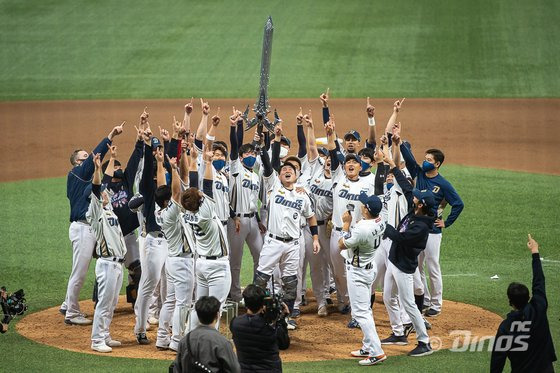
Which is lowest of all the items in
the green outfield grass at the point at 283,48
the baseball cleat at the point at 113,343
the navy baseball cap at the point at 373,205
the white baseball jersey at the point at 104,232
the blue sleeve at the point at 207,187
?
the baseball cleat at the point at 113,343

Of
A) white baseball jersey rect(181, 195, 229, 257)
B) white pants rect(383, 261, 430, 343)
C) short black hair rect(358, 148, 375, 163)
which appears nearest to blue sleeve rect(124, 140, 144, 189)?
white baseball jersey rect(181, 195, 229, 257)

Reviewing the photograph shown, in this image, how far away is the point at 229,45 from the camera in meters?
34.1

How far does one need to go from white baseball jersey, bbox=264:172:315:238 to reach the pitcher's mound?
1163mm

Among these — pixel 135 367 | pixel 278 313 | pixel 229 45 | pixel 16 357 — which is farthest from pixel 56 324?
pixel 229 45

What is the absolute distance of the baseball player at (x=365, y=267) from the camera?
899 cm

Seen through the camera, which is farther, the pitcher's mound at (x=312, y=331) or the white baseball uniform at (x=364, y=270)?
the pitcher's mound at (x=312, y=331)

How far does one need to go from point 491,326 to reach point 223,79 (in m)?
21.7

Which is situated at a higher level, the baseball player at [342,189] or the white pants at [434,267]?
the baseball player at [342,189]

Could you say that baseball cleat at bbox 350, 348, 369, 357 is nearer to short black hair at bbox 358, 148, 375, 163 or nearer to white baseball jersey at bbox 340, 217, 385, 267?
white baseball jersey at bbox 340, 217, 385, 267

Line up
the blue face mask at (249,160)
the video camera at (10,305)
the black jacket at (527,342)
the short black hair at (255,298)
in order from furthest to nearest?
the blue face mask at (249,160) < the video camera at (10,305) < the short black hair at (255,298) < the black jacket at (527,342)

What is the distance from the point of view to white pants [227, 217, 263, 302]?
36.9 feet

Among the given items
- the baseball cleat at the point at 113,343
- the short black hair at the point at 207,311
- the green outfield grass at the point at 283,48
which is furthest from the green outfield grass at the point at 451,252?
the green outfield grass at the point at 283,48

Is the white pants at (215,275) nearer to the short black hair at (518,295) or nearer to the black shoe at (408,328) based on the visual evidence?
the black shoe at (408,328)

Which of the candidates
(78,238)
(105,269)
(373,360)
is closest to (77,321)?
(78,238)
